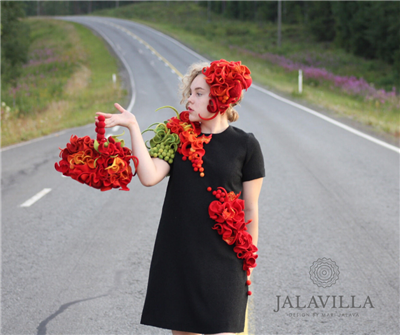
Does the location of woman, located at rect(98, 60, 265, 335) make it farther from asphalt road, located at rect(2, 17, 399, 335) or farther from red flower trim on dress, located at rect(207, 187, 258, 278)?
asphalt road, located at rect(2, 17, 399, 335)

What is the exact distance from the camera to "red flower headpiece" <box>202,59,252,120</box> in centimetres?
238

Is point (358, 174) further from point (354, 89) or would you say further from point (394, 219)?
point (354, 89)

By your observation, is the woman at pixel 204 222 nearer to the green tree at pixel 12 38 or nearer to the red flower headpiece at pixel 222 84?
the red flower headpiece at pixel 222 84

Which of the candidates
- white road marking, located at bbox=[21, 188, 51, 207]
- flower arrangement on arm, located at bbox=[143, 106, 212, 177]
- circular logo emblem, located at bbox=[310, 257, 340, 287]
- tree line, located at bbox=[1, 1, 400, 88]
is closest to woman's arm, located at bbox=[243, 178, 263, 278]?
flower arrangement on arm, located at bbox=[143, 106, 212, 177]

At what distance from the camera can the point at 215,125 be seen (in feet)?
8.21

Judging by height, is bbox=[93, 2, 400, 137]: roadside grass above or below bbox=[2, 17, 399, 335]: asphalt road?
above

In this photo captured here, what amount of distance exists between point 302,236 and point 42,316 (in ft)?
10.4

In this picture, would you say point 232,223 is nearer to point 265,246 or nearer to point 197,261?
point 197,261

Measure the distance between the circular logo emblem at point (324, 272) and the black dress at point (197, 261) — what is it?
2.40 metres

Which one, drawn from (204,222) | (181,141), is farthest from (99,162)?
(204,222)

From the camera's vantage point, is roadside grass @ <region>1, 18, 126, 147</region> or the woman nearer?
the woman

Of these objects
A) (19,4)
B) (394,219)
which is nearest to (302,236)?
(394,219)

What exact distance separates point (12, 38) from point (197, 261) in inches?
1411

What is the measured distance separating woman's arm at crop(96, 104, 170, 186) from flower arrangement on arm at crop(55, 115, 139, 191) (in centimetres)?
4
